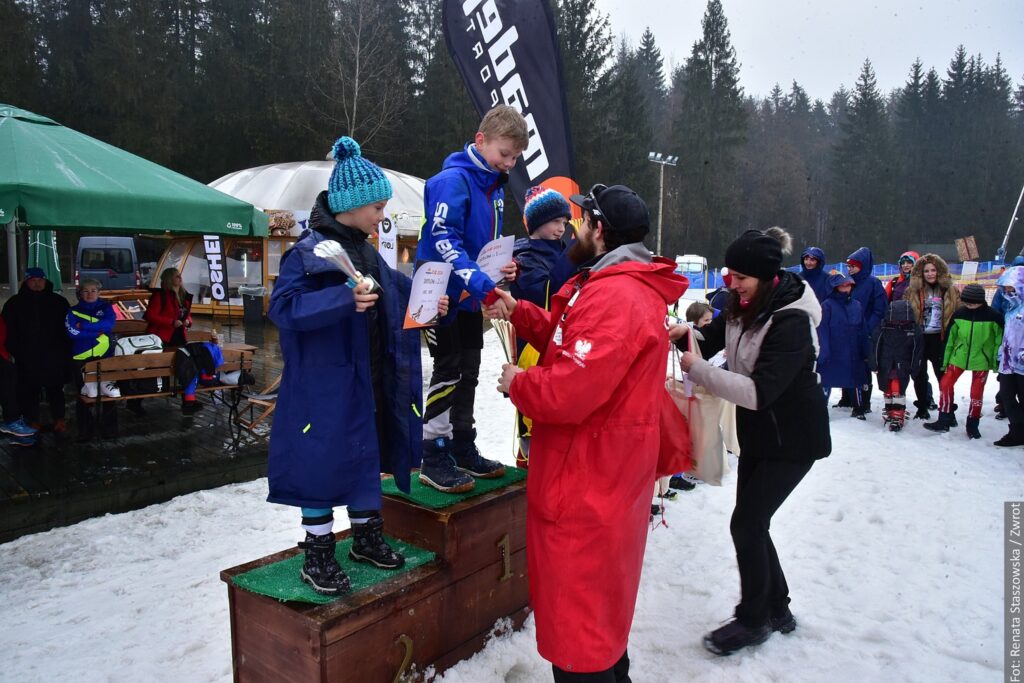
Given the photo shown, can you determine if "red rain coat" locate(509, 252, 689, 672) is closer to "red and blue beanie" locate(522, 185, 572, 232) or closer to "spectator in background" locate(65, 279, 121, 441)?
"red and blue beanie" locate(522, 185, 572, 232)

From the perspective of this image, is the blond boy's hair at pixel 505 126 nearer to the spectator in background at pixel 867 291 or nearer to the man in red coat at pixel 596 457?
the man in red coat at pixel 596 457

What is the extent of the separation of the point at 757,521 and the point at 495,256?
72.2 inches

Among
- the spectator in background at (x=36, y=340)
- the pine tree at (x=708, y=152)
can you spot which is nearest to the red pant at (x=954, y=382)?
the spectator in background at (x=36, y=340)

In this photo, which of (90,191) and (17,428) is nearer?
(90,191)

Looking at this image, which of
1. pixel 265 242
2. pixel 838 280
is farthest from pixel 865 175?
pixel 838 280

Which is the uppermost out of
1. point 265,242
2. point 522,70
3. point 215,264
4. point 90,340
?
point 522,70

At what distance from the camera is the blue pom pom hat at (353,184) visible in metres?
2.51

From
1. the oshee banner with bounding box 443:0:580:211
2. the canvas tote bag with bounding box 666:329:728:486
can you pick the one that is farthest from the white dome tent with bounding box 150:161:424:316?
the canvas tote bag with bounding box 666:329:728:486

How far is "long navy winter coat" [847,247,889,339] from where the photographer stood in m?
8.25

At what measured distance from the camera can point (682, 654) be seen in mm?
3289

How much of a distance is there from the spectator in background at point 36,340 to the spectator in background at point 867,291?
29.2 feet

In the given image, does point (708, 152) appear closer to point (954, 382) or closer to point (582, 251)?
point (954, 382)

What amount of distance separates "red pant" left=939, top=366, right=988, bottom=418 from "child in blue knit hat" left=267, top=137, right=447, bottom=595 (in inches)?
284

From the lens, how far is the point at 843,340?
8172 millimetres
